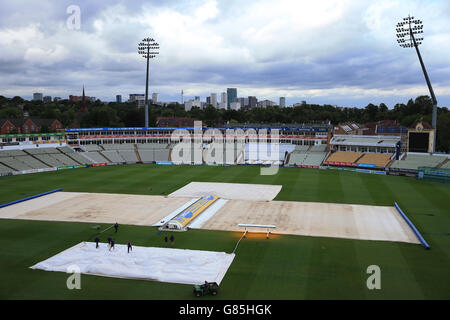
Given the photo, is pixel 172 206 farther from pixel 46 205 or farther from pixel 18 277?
pixel 18 277

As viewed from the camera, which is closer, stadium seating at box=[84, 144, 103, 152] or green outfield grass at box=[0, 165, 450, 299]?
green outfield grass at box=[0, 165, 450, 299]

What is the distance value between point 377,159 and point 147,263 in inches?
2034

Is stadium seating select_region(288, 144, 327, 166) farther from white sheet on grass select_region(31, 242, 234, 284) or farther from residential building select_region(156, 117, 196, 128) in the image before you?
residential building select_region(156, 117, 196, 128)

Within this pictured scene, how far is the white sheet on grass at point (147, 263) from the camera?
813 inches

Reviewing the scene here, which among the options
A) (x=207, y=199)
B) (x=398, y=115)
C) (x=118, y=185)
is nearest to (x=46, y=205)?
(x=118, y=185)

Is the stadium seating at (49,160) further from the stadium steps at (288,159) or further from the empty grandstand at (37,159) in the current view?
the stadium steps at (288,159)

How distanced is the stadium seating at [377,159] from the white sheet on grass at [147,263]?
45791 millimetres

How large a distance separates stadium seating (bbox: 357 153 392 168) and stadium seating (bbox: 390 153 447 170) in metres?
1.77

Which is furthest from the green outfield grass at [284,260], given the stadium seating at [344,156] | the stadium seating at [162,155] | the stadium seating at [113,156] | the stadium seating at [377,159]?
the stadium seating at [162,155]

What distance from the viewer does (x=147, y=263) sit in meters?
22.4

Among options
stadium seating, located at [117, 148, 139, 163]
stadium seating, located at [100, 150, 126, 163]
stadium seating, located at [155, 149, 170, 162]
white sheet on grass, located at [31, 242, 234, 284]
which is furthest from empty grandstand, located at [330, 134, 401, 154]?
white sheet on grass, located at [31, 242, 234, 284]

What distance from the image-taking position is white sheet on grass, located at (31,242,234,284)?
2064 centimetres

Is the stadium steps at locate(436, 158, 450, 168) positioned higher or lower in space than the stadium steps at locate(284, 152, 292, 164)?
higher
